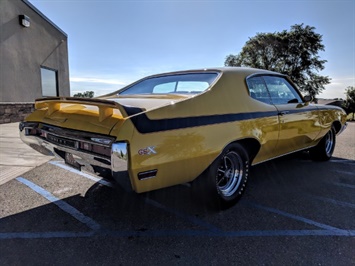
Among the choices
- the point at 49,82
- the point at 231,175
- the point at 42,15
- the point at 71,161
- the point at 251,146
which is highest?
the point at 42,15

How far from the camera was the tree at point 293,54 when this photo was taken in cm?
3128

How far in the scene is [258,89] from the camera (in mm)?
3477

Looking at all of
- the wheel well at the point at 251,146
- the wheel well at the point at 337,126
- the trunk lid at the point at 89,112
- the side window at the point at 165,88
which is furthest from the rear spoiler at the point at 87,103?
the wheel well at the point at 337,126

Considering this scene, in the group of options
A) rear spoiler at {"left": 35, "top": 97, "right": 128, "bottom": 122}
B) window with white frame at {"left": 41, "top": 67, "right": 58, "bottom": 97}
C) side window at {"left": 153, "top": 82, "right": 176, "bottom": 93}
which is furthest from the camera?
window with white frame at {"left": 41, "top": 67, "right": 58, "bottom": 97}

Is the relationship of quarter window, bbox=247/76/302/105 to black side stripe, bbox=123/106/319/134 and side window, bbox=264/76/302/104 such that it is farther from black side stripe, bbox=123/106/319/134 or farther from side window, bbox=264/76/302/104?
black side stripe, bbox=123/106/319/134

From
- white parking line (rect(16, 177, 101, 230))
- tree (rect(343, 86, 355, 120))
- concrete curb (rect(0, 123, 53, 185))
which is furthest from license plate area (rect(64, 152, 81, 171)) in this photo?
tree (rect(343, 86, 355, 120))

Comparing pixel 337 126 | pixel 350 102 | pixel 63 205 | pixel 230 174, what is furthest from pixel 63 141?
pixel 350 102

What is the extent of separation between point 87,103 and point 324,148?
14.8 ft

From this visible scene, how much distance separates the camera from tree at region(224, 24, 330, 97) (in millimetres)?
31281

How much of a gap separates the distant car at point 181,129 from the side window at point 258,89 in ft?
0.05

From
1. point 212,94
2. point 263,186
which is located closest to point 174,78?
point 212,94

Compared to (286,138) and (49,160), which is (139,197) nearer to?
(286,138)

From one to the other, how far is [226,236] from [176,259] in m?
0.57

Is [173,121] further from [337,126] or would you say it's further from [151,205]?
[337,126]
